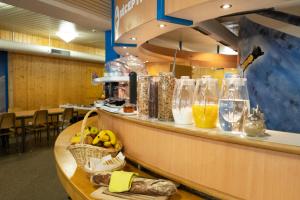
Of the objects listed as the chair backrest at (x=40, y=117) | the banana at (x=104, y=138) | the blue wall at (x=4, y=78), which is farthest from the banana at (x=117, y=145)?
the blue wall at (x=4, y=78)

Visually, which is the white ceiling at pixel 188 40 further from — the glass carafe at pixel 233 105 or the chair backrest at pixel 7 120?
the glass carafe at pixel 233 105

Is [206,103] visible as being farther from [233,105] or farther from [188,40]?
[188,40]

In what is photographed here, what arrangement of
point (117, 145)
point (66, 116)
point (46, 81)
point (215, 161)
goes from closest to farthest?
1. point (215, 161)
2. point (117, 145)
3. point (66, 116)
4. point (46, 81)

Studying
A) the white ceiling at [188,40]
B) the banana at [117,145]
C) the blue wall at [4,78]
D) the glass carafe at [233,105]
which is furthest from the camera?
the blue wall at [4,78]

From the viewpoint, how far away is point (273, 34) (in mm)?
3020

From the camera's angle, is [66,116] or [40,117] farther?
[66,116]

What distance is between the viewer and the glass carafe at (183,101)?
1384mm

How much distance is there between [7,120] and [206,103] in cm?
555

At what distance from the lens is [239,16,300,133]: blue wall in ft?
9.14

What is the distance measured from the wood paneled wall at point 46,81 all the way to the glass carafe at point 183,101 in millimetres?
7817

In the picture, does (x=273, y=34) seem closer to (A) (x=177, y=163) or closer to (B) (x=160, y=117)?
(B) (x=160, y=117)

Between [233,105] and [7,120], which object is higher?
[233,105]

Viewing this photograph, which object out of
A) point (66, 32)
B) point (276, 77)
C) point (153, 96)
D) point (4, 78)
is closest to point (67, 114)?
point (66, 32)

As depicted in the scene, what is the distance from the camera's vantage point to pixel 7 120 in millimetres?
5473
